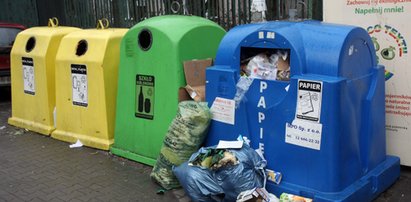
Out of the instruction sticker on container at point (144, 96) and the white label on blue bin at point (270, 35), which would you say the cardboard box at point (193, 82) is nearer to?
the instruction sticker on container at point (144, 96)

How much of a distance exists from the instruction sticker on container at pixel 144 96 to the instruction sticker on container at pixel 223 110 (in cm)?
87

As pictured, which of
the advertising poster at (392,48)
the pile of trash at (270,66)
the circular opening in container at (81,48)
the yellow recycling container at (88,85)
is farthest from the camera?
the circular opening in container at (81,48)

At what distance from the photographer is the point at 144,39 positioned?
15.1ft

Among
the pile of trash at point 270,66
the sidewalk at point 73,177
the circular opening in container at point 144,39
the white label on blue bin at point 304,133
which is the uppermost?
the circular opening in container at point 144,39

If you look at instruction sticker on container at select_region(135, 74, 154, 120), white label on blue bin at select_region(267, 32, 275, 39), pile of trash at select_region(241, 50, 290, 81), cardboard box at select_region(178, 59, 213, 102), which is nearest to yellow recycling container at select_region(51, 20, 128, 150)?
instruction sticker on container at select_region(135, 74, 154, 120)

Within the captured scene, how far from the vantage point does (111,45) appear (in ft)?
16.5

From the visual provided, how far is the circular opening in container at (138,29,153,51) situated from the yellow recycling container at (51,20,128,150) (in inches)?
23.4

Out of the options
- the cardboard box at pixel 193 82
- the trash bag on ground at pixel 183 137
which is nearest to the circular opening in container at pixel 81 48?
the cardboard box at pixel 193 82

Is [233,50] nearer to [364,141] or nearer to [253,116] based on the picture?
[253,116]

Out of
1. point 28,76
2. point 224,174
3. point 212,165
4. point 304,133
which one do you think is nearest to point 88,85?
point 28,76

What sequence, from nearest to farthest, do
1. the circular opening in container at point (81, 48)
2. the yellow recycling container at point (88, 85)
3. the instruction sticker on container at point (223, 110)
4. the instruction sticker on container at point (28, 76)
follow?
the instruction sticker on container at point (223, 110) < the yellow recycling container at point (88, 85) < the circular opening in container at point (81, 48) < the instruction sticker on container at point (28, 76)

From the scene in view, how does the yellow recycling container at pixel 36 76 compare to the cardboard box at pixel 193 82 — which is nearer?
the cardboard box at pixel 193 82

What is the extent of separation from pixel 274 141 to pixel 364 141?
2.42 feet

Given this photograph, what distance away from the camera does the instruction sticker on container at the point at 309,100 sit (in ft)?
10.3
